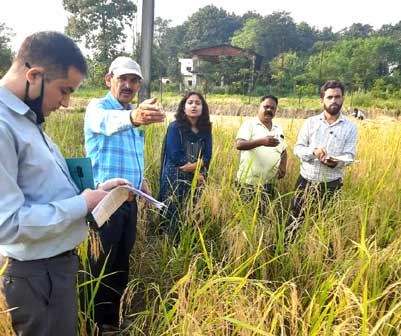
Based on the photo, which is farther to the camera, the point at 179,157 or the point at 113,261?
the point at 179,157

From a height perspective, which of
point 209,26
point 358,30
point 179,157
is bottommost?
point 179,157

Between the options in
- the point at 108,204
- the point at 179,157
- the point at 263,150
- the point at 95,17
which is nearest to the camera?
the point at 108,204

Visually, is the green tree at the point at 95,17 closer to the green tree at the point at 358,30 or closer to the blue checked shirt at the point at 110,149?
the blue checked shirt at the point at 110,149

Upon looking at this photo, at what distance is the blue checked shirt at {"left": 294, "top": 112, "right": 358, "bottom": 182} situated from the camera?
109 inches

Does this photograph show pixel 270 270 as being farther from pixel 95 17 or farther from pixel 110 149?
pixel 95 17

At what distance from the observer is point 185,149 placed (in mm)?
2688

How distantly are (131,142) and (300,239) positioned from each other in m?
1.00

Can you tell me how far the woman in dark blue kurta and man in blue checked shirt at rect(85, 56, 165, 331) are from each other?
536 millimetres


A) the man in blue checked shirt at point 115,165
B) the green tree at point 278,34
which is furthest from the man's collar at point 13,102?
the green tree at point 278,34

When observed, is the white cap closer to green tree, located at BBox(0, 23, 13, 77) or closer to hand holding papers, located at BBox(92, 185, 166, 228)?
hand holding papers, located at BBox(92, 185, 166, 228)

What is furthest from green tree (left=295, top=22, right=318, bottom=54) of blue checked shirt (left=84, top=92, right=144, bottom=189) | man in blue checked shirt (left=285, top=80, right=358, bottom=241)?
blue checked shirt (left=84, top=92, right=144, bottom=189)

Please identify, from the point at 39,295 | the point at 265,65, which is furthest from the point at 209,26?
the point at 39,295

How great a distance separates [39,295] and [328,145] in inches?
90.3

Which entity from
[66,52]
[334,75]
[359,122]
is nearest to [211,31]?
[334,75]
